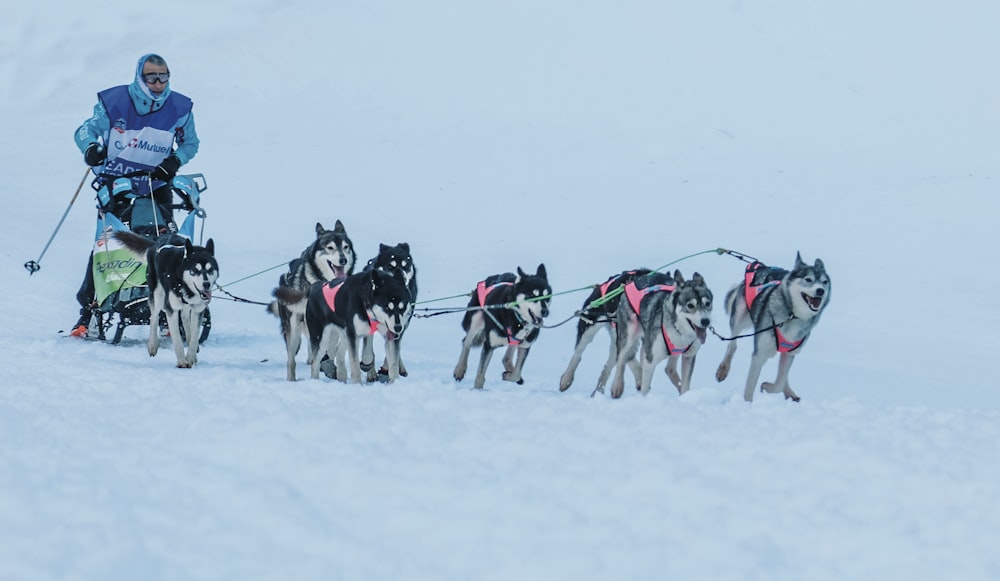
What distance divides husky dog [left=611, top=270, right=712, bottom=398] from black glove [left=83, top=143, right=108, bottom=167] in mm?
3009

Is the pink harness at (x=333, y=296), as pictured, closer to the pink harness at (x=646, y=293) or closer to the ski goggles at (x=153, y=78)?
the pink harness at (x=646, y=293)

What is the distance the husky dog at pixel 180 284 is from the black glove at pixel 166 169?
0.57m

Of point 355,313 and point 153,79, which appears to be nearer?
point 355,313

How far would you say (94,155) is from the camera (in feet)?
19.4

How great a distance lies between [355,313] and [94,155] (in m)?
2.20

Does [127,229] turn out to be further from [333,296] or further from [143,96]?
[333,296]

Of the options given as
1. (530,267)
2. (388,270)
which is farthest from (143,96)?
(530,267)

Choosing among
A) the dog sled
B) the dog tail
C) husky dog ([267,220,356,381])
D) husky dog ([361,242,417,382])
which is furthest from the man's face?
husky dog ([361,242,417,382])

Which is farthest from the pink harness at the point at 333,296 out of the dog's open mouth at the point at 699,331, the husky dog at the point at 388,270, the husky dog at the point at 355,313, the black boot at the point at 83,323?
the black boot at the point at 83,323

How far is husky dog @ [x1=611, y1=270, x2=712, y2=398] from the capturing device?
4480 millimetres

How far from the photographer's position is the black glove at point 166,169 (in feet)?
20.0

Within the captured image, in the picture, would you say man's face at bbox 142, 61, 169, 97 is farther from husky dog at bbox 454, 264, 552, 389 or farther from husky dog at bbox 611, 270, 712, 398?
husky dog at bbox 611, 270, 712, 398

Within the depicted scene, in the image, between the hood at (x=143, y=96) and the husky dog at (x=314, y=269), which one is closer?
the husky dog at (x=314, y=269)

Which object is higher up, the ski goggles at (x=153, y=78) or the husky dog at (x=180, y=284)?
the ski goggles at (x=153, y=78)
